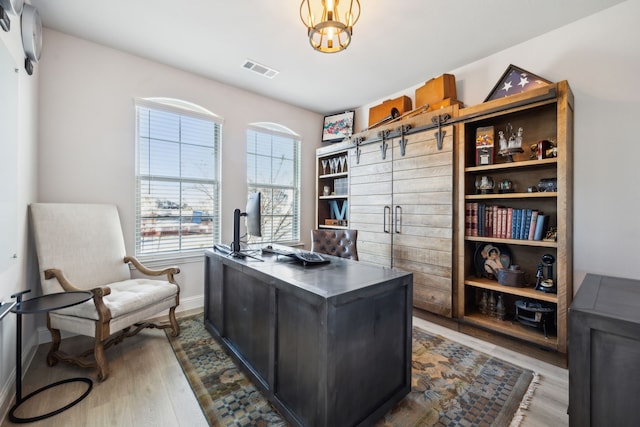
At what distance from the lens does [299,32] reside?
2.47m

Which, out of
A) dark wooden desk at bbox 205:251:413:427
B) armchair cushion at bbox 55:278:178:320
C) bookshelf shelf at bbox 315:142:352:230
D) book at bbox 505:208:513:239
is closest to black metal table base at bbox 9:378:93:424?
armchair cushion at bbox 55:278:178:320

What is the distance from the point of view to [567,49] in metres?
2.40

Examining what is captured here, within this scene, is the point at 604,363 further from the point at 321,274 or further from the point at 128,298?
the point at 128,298

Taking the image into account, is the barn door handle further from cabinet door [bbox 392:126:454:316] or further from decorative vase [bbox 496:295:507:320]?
decorative vase [bbox 496:295:507:320]

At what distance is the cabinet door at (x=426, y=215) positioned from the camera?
272cm

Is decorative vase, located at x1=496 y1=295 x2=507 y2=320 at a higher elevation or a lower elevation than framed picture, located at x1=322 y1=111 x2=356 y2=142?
lower

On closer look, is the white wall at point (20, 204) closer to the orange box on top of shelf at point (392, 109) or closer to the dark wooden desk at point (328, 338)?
the dark wooden desk at point (328, 338)

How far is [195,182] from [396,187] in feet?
8.05

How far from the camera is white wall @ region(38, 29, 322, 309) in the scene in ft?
8.11

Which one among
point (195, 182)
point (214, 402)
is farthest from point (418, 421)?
point (195, 182)

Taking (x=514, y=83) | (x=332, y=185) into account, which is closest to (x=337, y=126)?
(x=332, y=185)

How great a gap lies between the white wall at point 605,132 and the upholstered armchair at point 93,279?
12.3 feet

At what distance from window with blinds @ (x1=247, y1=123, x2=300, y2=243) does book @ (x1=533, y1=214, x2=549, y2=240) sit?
9.82 ft

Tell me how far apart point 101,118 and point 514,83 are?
4058 mm
